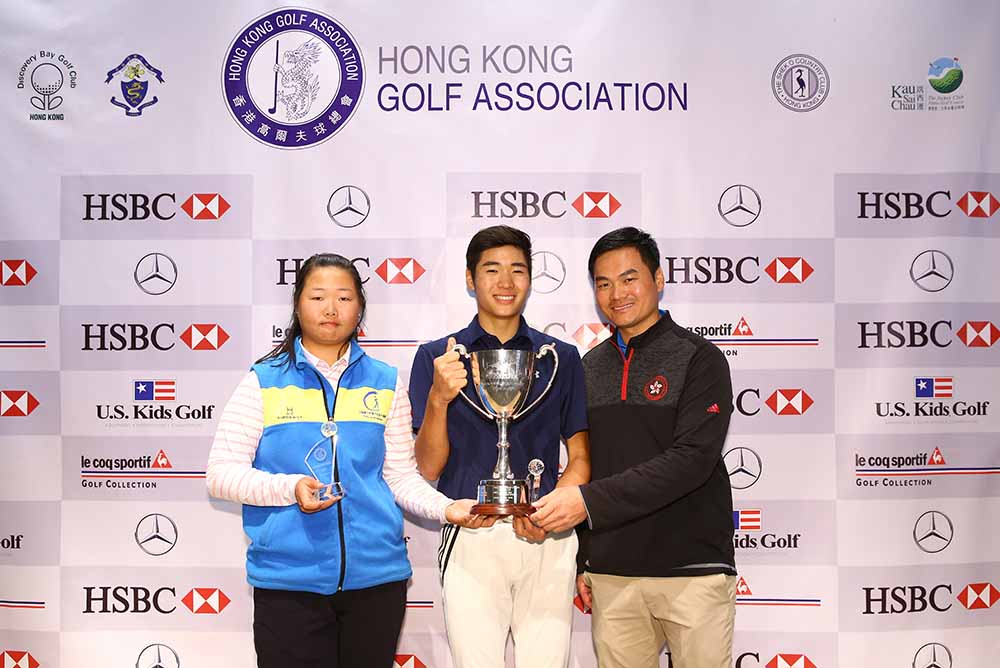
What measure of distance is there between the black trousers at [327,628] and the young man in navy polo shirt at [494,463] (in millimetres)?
188

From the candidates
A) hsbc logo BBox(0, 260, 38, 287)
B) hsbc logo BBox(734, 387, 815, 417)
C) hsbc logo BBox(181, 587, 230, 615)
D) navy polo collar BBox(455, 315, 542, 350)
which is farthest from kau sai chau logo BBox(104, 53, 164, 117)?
hsbc logo BBox(734, 387, 815, 417)

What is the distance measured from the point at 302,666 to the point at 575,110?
2140 mm

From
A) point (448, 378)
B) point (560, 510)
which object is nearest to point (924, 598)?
point (560, 510)

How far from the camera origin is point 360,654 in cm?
225

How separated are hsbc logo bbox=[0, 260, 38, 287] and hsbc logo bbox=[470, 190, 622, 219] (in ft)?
5.69

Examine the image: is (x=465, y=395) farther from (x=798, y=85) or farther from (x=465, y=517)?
(x=798, y=85)

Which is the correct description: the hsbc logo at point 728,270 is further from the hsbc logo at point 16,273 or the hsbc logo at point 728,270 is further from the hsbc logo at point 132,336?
the hsbc logo at point 16,273

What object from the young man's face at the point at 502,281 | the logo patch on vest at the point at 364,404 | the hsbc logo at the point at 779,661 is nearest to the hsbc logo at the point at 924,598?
the hsbc logo at the point at 779,661

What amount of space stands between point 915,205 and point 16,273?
3473 mm

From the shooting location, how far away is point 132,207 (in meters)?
3.13

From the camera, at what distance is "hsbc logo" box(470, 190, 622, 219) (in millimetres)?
3076

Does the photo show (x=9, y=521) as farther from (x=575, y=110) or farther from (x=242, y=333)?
(x=575, y=110)

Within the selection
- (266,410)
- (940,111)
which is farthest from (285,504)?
(940,111)

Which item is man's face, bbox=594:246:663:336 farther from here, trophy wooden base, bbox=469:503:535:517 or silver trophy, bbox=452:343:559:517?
trophy wooden base, bbox=469:503:535:517
